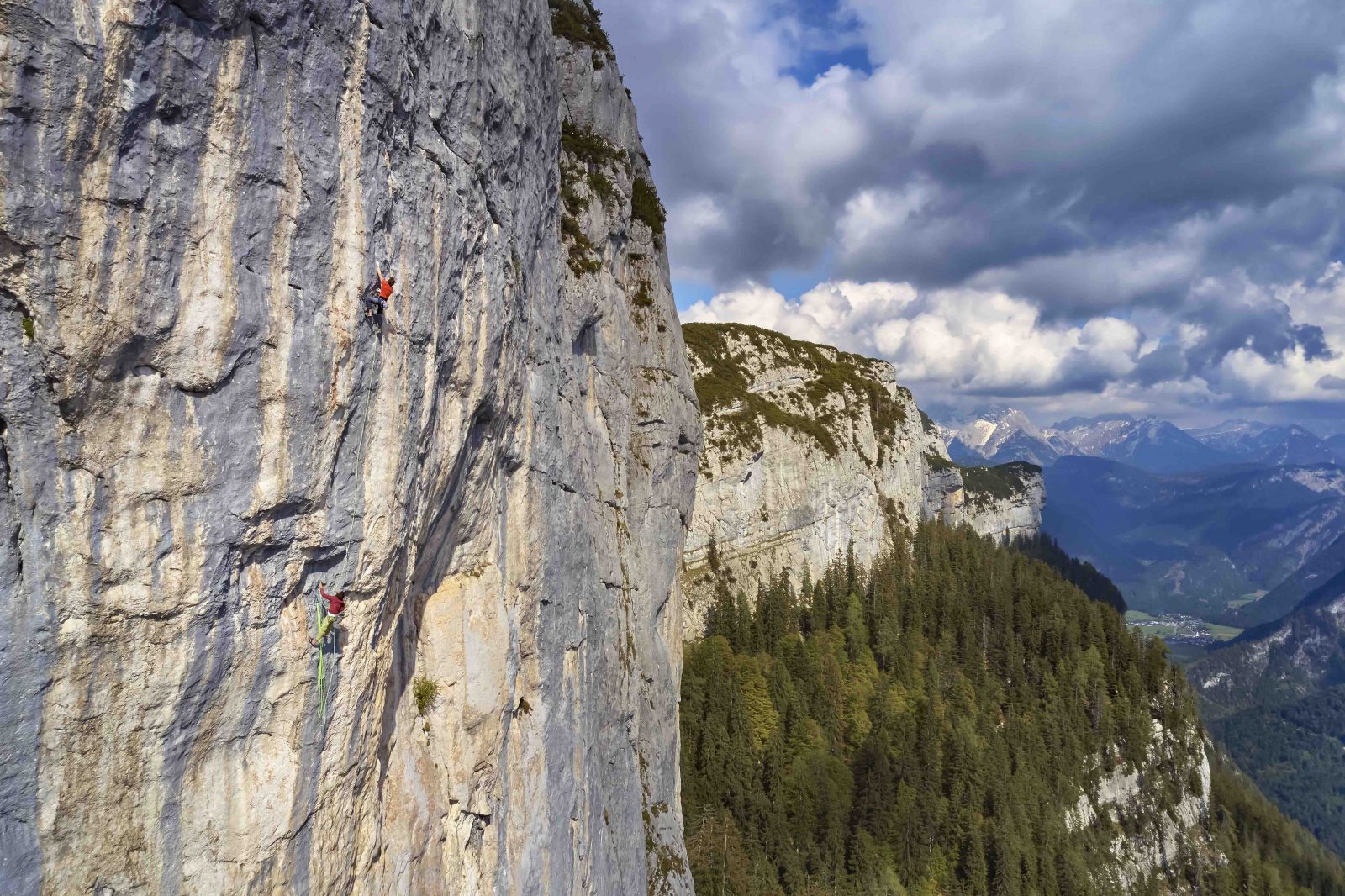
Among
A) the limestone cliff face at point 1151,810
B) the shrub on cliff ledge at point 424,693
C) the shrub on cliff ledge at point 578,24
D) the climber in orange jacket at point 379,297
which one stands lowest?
the limestone cliff face at point 1151,810

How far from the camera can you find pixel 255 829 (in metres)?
8.90

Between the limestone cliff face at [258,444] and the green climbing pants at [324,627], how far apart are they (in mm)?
244

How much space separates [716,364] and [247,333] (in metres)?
76.0

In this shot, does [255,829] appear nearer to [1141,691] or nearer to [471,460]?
[471,460]

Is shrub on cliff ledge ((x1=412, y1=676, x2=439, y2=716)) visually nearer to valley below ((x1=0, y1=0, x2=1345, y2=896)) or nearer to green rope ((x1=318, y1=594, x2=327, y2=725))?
valley below ((x1=0, y1=0, x2=1345, y2=896))

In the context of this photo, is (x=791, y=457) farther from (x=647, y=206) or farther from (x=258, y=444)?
(x=258, y=444)

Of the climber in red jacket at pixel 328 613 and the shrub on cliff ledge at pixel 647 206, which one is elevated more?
the shrub on cliff ledge at pixel 647 206

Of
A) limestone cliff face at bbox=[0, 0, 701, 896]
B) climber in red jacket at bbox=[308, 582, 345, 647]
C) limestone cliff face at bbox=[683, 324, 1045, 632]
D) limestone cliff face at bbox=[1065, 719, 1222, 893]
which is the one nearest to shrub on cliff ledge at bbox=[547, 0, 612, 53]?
limestone cliff face at bbox=[0, 0, 701, 896]

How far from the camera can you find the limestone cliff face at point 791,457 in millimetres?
71062

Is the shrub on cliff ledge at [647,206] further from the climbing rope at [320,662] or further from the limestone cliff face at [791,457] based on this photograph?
the limestone cliff face at [791,457]

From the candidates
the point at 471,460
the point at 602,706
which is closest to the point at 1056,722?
the point at 602,706

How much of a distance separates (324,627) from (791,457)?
68.8 metres

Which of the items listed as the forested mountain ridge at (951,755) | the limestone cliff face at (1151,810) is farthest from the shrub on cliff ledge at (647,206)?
the limestone cliff face at (1151,810)

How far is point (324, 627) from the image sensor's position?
9.50 meters
